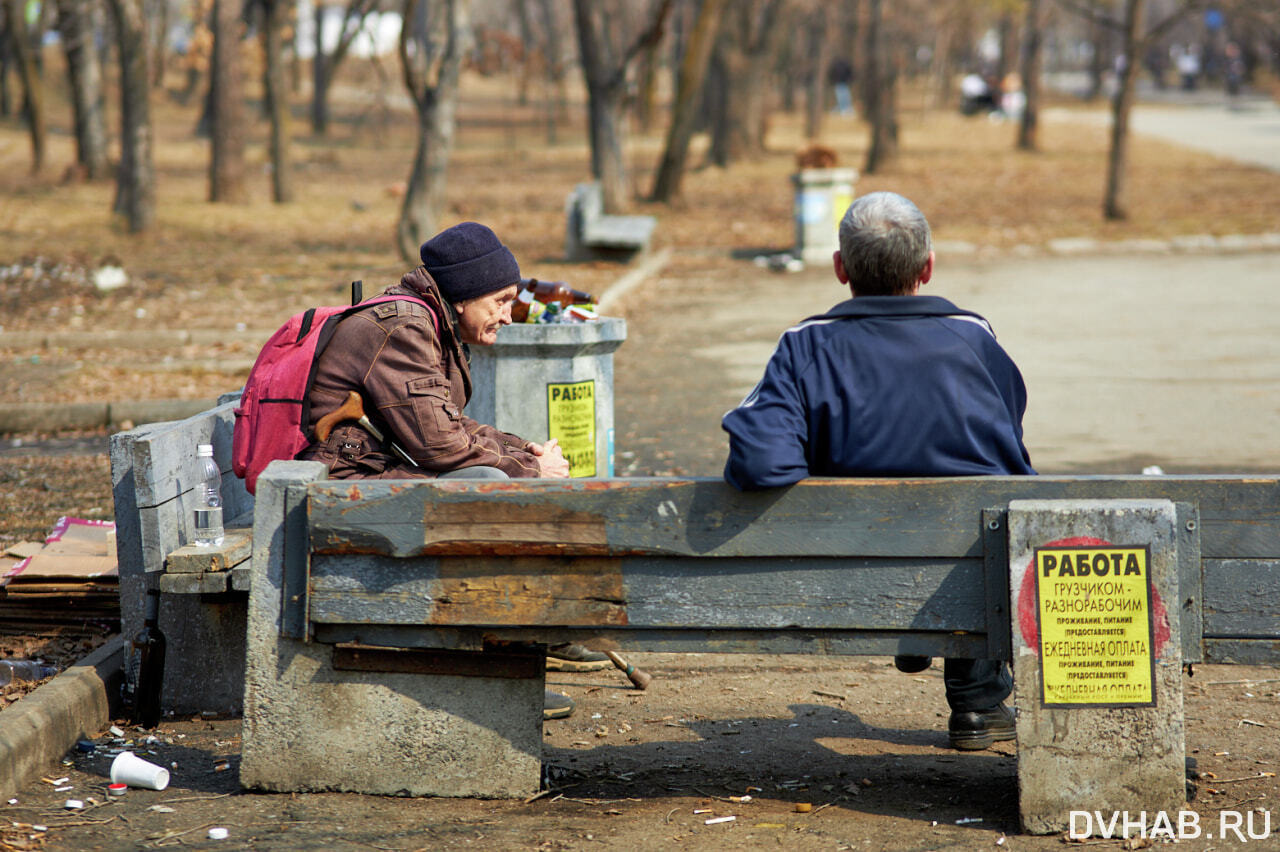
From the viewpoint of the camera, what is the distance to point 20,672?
14.7ft

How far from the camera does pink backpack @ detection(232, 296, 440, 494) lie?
391 cm

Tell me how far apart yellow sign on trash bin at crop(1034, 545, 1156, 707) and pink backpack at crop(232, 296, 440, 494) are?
6.28 feet

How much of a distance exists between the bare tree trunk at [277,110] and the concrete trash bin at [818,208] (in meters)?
9.21

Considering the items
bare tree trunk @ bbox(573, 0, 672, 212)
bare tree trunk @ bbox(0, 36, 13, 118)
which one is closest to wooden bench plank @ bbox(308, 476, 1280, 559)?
bare tree trunk @ bbox(573, 0, 672, 212)

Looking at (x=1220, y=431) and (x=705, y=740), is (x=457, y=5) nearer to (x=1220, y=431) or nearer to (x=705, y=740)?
A: (x=1220, y=431)

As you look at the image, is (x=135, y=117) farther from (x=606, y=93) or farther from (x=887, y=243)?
(x=887, y=243)

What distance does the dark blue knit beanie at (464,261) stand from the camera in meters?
4.04

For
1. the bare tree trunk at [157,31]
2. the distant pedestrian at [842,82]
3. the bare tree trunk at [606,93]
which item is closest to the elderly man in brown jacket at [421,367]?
the bare tree trunk at [606,93]

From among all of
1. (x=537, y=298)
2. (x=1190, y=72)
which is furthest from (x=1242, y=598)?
(x=1190, y=72)

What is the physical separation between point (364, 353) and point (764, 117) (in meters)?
32.7

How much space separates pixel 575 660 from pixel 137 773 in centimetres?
161

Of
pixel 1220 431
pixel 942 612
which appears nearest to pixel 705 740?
pixel 942 612

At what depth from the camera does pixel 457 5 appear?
48.6 ft

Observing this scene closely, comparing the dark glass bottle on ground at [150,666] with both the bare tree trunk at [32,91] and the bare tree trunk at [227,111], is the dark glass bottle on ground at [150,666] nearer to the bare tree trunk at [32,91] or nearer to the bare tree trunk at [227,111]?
the bare tree trunk at [227,111]
